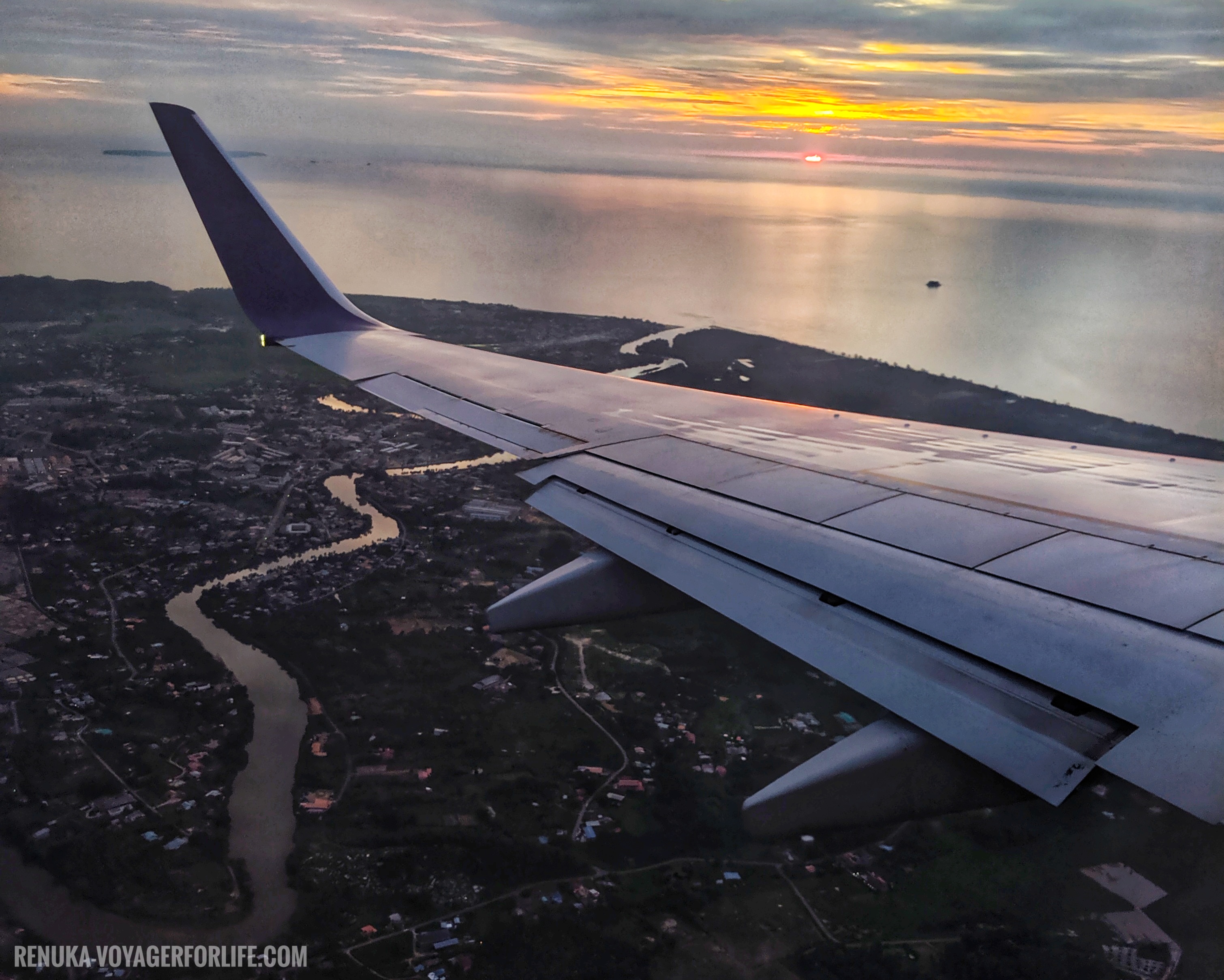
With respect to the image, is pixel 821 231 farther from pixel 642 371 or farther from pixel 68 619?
pixel 68 619

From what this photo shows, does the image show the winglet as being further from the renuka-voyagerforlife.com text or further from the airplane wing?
the renuka-voyagerforlife.com text

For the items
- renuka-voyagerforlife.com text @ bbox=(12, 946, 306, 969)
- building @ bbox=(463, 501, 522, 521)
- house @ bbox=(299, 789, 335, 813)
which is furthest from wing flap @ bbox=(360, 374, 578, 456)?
Answer: building @ bbox=(463, 501, 522, 521)

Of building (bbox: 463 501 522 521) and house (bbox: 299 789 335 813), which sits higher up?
building (bbox: 463 501 522 521)

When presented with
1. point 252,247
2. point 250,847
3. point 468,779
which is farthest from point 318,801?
point 252,247

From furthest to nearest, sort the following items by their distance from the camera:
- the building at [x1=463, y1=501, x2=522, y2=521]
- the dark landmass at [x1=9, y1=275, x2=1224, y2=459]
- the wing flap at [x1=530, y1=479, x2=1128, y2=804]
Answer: the dark landmass at [x1=9, y1=275, x2=1224, y2=459]
the building at [x1=463, y1=501, x2=522, y2=521]
the wing flap at [x1=530, y1=479, x2=1128, y2=804]

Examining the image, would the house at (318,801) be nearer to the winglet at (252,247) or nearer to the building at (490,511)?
the winglet at (252,247)

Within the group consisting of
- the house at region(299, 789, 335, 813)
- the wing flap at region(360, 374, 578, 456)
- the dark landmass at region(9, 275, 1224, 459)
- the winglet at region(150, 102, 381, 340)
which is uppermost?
the winglet at region(150, 102, 381, 340)

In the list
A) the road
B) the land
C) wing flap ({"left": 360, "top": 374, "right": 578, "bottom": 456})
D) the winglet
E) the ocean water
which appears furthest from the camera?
the ocean water
